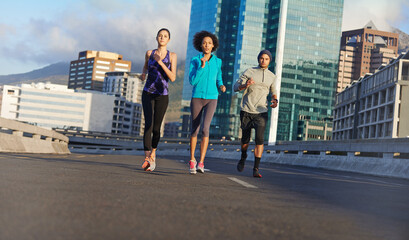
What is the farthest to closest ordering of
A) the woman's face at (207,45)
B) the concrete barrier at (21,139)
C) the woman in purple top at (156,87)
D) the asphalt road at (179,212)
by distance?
the concrete barrier at (21,139) → the woman's face at (207,45) → the woman in purple top at (156,87) → the asphalt road at (179,212)

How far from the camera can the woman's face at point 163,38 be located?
9.24 m

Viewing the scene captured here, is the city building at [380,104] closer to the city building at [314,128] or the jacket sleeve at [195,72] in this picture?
the city building at [314,128]

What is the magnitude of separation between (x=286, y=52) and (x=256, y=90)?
5585 inches

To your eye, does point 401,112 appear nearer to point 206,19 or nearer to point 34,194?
point 34,194

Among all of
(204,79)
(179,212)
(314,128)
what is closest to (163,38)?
(204,79)

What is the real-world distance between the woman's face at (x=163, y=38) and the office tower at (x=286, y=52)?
13512cm

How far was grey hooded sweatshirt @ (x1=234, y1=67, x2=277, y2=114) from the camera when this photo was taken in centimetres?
968

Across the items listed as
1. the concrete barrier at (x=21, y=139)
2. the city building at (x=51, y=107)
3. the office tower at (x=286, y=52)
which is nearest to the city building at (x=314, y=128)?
the office tower at (x=286, y=52)

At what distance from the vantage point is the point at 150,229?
126 inches

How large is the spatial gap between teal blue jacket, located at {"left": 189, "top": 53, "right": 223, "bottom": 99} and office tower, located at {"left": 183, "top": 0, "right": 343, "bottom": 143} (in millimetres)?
134892

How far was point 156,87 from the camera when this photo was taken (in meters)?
9.22

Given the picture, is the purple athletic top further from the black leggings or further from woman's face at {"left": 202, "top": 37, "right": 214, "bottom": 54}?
woman's face at {"left": 202, "top": 37, "right": 214, "bottom": 54}

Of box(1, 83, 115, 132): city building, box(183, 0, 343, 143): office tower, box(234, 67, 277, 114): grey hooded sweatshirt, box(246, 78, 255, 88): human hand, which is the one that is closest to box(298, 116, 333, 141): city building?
box(183, 0, 343, 143): office tower

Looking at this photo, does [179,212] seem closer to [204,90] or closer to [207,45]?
[204,90]
